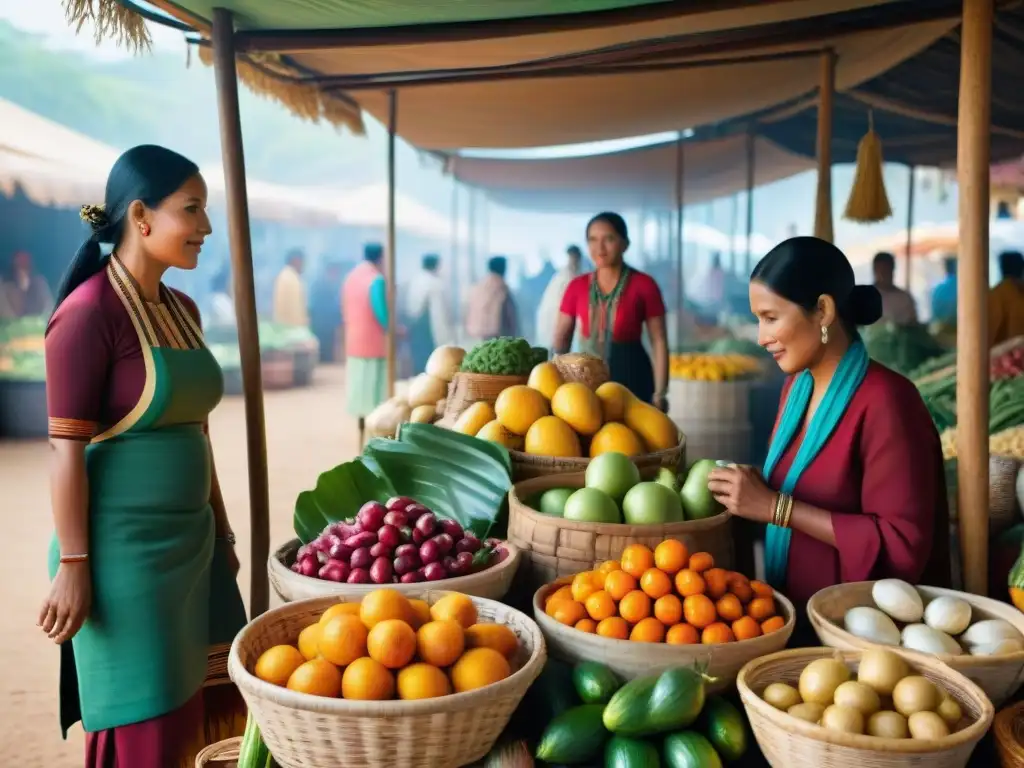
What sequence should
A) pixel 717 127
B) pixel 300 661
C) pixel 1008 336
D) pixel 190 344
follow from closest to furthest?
pixel 300 661
pixel 190 344
pixel 1008 336
pixel 717 127

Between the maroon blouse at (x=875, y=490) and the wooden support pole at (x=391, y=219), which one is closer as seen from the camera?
the maroon blouse at (x=875, y=490)

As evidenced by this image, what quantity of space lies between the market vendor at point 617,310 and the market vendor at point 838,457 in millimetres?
2083

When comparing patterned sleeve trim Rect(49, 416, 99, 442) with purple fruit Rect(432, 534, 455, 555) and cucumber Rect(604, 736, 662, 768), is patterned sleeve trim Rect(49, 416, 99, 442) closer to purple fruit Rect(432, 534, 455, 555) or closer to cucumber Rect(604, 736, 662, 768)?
purple fruit Rect(432, 534, 455, 555)

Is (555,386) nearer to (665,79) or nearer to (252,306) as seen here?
(252,306)

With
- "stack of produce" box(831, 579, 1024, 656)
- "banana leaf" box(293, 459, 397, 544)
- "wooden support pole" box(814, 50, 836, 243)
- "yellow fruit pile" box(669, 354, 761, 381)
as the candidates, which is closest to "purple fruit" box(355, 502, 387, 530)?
"banana leaf" box(293, 459, 397, 544)

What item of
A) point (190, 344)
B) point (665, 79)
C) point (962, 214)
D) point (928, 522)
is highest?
point (665, 79)

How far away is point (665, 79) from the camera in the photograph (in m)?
4.86

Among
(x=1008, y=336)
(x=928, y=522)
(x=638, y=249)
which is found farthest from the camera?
(x=638, y=249)

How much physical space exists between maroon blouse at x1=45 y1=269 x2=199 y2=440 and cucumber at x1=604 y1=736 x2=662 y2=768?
1.17 metres

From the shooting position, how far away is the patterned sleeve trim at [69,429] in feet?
5.57

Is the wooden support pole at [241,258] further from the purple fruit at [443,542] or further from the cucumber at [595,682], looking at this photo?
the cucumber at [595,682]

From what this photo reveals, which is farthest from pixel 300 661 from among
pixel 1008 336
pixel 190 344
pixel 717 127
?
pixel 717 127

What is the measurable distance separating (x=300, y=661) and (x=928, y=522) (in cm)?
122

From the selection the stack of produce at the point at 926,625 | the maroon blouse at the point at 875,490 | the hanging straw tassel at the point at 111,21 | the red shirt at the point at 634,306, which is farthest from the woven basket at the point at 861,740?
the red shirt at the point at 634,306
